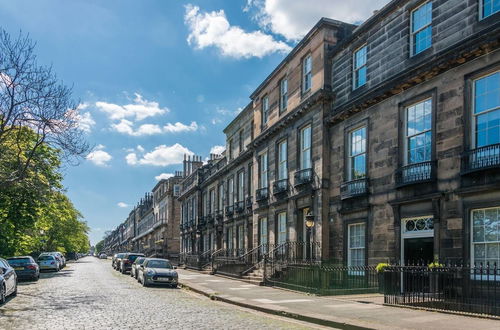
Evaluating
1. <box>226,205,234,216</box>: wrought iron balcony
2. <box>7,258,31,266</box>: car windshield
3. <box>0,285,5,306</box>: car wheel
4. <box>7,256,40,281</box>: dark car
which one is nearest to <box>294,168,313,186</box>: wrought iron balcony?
<box>0,285,5,306</box>: car wheel

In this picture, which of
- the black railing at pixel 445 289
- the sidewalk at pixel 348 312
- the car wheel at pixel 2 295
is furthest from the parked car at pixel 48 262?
the black railing at pixel 445 289

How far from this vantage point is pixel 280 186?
86.9ft

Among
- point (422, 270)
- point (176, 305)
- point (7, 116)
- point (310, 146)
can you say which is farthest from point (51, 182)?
point (422, 270)

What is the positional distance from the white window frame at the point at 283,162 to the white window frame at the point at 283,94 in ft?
6.75

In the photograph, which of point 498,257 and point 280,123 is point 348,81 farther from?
point 498,257

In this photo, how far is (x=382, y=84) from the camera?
18.1 m

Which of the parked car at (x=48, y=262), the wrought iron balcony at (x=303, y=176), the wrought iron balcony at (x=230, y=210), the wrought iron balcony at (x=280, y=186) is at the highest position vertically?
the wrought iron balcony at (x=303, y=176)

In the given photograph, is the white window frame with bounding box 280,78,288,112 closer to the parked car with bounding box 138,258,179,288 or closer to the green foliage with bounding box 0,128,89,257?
the parked car with bounding box 138,258,179,288

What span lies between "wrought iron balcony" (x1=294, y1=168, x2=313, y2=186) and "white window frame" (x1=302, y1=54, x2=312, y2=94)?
4113 millimetres

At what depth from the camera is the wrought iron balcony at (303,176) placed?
22944 millimetres

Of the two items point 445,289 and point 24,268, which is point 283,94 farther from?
point 24,268

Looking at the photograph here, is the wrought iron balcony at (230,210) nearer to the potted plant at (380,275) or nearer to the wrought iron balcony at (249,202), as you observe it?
the wrought iron balcony at (249,202)

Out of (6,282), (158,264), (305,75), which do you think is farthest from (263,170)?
(6,282)

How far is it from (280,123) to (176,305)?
45.2 ft
